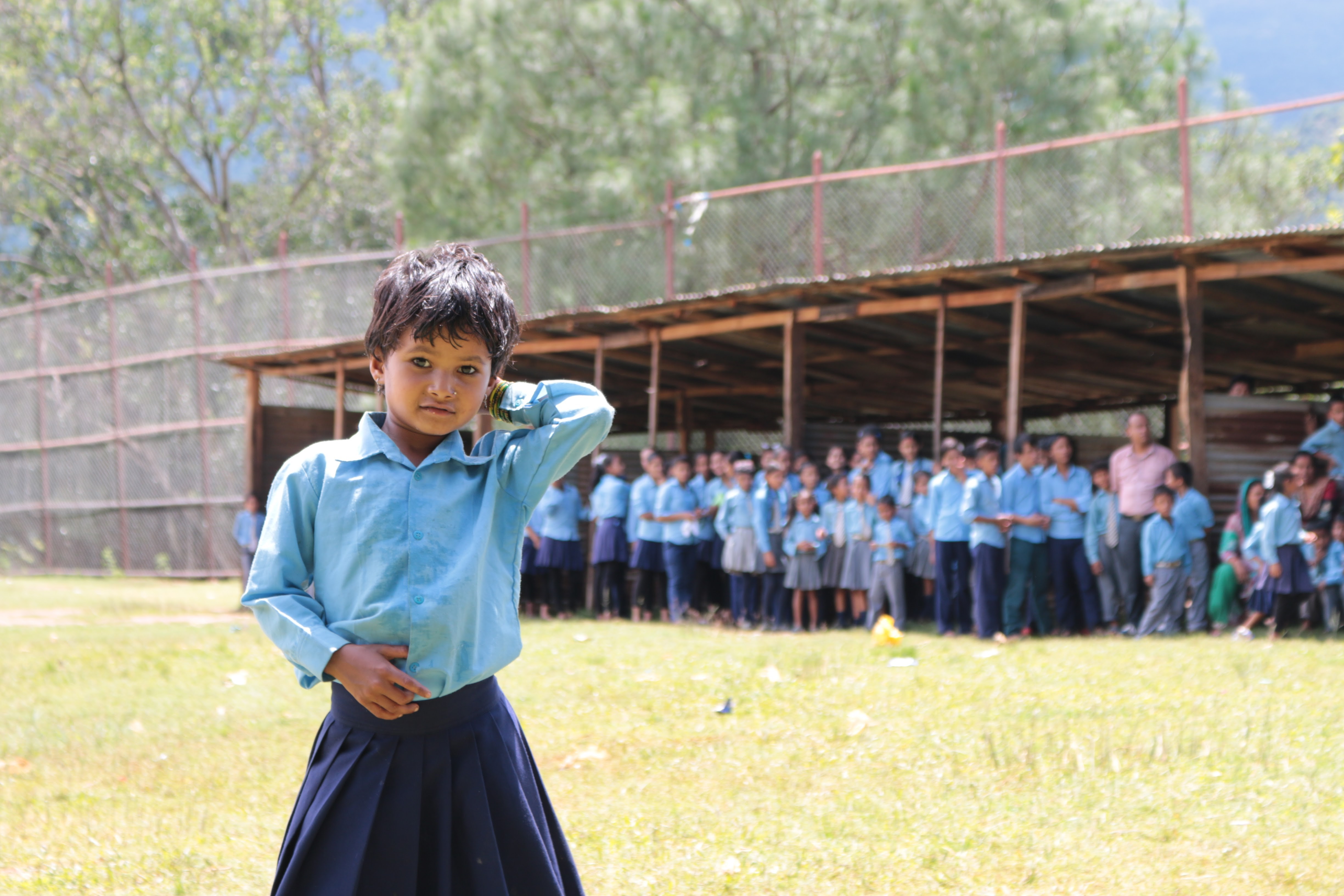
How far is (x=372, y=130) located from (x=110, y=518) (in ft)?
40.3

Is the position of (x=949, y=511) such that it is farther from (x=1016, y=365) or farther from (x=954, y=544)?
(x=1016, y=365)

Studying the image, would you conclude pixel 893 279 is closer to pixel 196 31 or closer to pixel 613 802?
pixel 613 802

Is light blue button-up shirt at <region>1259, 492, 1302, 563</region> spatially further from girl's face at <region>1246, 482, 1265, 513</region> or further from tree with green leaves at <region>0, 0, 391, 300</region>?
tree with green leaves at <region>0, 0, 391, 300</region>

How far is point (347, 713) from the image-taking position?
2383 mm

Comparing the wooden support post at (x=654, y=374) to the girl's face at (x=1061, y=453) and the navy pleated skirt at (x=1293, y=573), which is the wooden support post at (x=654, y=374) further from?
the navy pleated skirt at (x=1293, y=573)

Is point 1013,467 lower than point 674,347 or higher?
lower

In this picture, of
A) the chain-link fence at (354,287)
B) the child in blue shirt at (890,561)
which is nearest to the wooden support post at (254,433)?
the chain-link fence at (354,287)

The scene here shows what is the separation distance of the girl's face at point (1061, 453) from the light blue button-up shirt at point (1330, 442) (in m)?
1.65

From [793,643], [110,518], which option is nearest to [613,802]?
[793,643]

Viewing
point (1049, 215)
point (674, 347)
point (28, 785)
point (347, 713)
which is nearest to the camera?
point (347, 713)

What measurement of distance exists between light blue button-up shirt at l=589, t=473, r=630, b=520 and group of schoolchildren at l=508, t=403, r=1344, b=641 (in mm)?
21

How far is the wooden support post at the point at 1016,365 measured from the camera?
10609 mm

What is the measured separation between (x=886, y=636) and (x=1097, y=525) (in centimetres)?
214

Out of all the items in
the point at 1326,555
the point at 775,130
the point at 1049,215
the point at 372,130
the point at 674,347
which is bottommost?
the point at 1326,555
